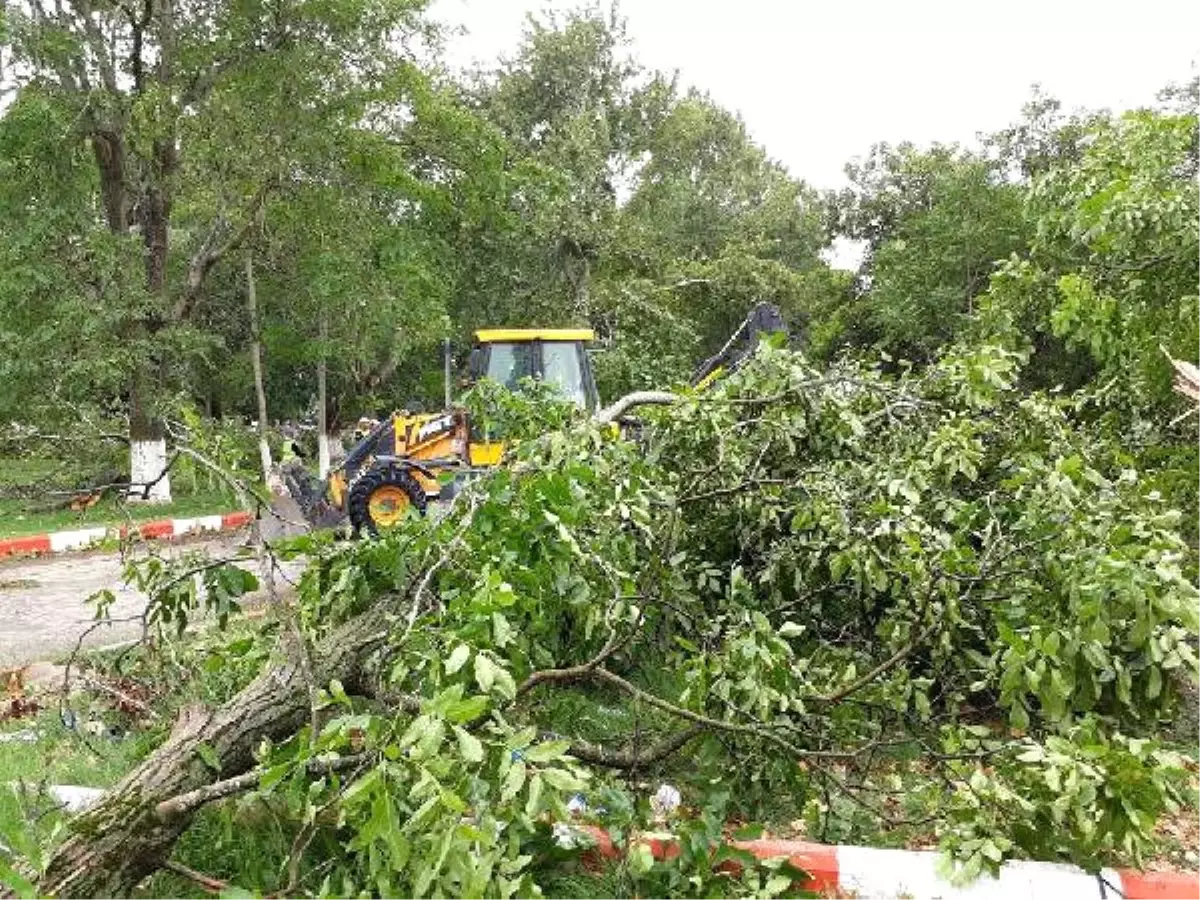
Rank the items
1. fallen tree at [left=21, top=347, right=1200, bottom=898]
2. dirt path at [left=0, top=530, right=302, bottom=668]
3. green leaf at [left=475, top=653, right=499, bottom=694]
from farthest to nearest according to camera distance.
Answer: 1. dirt path at [left=0, top=530, right=302, bottom=668]
2. fallen tree at [left=21, top=347, right=1200, bottom=898]
3. green leaf at [left=475, top=653, right=499, bottom=694]

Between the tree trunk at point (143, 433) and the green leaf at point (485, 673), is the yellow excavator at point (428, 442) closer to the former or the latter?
the tree trunk at point (143, 433)

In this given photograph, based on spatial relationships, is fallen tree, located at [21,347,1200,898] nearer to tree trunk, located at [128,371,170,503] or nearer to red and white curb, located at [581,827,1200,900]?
red and white curb, located at [581,827,1200,900]

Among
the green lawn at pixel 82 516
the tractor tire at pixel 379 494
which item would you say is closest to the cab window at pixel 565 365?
the tractor tire at pixel 379 494

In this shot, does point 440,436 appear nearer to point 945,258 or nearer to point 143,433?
point 143,433

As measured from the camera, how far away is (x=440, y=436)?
10.1 metres

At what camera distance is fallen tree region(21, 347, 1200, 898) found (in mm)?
2078

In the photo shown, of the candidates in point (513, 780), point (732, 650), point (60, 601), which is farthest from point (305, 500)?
point (513, 780)

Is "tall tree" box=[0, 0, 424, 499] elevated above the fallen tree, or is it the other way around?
"tall tree" box=[0, 0, 424, 499]

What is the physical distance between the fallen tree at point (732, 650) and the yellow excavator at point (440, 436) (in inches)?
196

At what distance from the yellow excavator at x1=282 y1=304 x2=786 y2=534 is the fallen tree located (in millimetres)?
4989

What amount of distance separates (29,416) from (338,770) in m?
14.3

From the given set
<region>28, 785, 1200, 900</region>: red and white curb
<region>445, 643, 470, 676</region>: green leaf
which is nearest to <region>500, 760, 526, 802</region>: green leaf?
<region>445, 643, 470, 676</region>: green leaf

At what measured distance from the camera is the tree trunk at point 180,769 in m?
2.42

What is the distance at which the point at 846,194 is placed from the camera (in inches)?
1236
